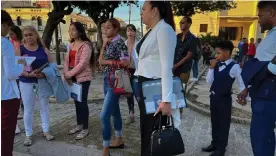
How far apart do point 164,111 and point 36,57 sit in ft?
8.04

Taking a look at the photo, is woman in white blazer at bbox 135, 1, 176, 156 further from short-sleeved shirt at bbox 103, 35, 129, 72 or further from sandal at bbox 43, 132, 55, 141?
sandal at bbox 43, 132, 55, 141

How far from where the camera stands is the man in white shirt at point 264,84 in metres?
2.43

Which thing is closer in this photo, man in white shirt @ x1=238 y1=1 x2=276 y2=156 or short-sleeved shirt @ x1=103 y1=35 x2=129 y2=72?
man in white shirt @ x1=238 y1=1 x2=276 y2=156

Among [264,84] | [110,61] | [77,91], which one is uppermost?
[110,61]

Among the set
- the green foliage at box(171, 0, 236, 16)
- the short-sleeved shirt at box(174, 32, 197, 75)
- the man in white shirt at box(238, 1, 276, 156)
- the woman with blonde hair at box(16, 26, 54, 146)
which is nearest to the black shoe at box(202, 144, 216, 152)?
the man in white shirt at box(238, 1, 276, 156)

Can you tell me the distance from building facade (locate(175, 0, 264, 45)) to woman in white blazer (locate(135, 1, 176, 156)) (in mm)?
35021

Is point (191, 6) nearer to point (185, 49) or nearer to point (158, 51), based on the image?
point (185, 49)

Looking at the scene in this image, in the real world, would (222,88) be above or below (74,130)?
above

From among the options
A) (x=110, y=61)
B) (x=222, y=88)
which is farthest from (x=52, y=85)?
(x=222, y=88)

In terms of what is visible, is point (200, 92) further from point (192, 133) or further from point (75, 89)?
point (75, 89)

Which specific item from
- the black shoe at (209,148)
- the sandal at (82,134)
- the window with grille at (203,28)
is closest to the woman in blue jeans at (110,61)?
the sandal at (82,134)

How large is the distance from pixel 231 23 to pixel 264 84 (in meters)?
36.9

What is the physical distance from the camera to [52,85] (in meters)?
4.14

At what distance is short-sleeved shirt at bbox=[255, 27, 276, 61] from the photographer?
241 cm
